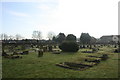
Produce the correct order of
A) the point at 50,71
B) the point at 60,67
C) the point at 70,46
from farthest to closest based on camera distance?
1. the point at 70,46
2. the point at 60,67
3. the point at 50,71

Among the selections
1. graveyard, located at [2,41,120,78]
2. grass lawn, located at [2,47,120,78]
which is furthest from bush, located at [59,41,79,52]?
grass lawn, located at [2,47,120,78]

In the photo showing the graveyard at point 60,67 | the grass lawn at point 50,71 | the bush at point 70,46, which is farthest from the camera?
the bush at point 70,46

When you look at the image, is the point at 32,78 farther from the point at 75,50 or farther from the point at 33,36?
the point at 33,36

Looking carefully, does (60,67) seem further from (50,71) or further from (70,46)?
(70,46)

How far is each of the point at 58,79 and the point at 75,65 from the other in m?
4.82

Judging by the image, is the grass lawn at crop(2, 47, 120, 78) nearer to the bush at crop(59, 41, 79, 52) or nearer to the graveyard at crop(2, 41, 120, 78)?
the graveyard at crop(2, 41, 120, 78)

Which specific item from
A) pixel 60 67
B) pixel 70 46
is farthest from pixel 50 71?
pixel 70 46

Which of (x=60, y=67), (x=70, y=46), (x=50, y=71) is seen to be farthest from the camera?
(x=70, y=46)

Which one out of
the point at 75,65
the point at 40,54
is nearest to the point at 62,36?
the point at 40,54

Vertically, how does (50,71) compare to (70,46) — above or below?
below

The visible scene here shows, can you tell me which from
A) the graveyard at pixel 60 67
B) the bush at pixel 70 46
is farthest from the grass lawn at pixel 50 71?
the bush at pixel 70 46

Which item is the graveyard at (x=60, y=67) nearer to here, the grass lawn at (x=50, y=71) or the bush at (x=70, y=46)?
the grass lawn at (x=50, y=71)

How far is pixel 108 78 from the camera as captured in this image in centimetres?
818

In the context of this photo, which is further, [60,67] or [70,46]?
[70,46]
